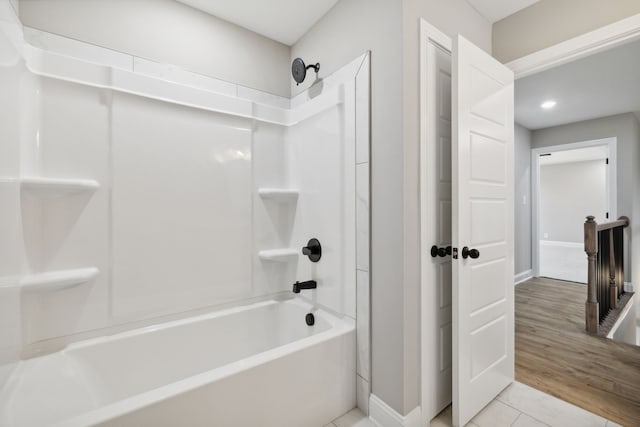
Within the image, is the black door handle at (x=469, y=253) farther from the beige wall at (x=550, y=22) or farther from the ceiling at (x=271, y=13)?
the ceiling at (x=271, y=13)

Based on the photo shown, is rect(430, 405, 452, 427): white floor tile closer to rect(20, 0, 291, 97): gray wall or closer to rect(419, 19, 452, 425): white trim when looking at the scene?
rect(419, 19, 452, 425): white trim

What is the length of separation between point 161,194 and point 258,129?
81 centimetres

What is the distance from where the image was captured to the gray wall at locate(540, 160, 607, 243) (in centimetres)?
821

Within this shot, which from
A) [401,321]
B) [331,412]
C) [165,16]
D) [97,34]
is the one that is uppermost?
[165,16]

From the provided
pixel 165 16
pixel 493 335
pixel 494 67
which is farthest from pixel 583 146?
pixel 165 16

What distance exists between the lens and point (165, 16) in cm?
178

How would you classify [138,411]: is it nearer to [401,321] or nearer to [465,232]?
[401,321]

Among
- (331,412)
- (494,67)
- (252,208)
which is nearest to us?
(331,412)

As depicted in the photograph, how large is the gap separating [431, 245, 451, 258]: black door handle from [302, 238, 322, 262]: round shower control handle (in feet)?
2.41

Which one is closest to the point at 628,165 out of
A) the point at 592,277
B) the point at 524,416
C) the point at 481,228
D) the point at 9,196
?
the point at 592,277

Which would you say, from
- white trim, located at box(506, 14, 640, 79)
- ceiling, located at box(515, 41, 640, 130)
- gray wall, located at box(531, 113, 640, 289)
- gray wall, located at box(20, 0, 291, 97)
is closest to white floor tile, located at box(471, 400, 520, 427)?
white trim, located at box(506, 14, 640, 79)

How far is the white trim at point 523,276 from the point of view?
14.4 ft

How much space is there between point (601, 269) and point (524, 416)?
2.55m

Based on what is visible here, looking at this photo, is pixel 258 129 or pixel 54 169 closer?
pixel 54 169
